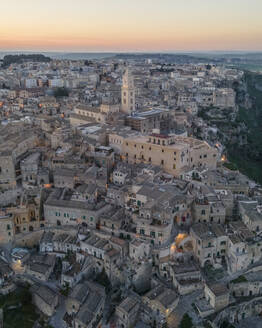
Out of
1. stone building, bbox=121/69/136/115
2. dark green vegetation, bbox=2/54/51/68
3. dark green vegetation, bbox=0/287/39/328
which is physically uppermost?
dark green vegetation, bbox=2/54/51/68

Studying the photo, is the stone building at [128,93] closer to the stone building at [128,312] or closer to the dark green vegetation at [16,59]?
the stone building at [128,312]

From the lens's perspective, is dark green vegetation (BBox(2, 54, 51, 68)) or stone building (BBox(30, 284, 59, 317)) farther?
dark green vegetation (BBox(2, 54, 51, 68))

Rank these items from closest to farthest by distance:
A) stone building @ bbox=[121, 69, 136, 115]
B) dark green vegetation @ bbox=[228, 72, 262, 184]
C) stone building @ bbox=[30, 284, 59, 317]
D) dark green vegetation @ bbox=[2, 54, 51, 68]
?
1. stone building @ bbox=[30, 284, 59, 317]
2. stone building @ bbox=[121, 69, 136, 115]
3. dark green vegetation @ bbox=[228, 72, 262, 184]
4. dark green vegetation @ bbox=[2, 54, 51, 68]

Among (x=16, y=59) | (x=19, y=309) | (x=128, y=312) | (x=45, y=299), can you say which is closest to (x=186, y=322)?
(x=128, y=312)

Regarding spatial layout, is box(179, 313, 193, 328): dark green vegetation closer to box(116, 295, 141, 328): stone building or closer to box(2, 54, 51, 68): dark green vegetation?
box(116, 295, 141, 328): stone building

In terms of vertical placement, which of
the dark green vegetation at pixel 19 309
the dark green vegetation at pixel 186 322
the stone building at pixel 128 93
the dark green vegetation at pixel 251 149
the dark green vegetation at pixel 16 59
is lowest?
the dark green vegetation at pixel 19 309

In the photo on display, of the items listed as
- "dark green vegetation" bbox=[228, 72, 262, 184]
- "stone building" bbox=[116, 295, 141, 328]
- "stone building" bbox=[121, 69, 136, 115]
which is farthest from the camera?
"dark green vegetation" bbox=[228, 72, 262, 184]

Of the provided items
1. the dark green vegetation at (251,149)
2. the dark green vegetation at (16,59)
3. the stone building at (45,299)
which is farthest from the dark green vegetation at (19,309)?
the dark green vegetation at (16,59)

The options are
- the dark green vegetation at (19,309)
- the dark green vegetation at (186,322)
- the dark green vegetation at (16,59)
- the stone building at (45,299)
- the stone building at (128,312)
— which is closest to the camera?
the dark green vegetation at (186,322)

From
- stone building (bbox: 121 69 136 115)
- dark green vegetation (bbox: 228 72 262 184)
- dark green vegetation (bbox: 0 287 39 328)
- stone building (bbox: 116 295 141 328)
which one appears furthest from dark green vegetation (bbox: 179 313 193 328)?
stone building (bbox: 121 69 136 115)
